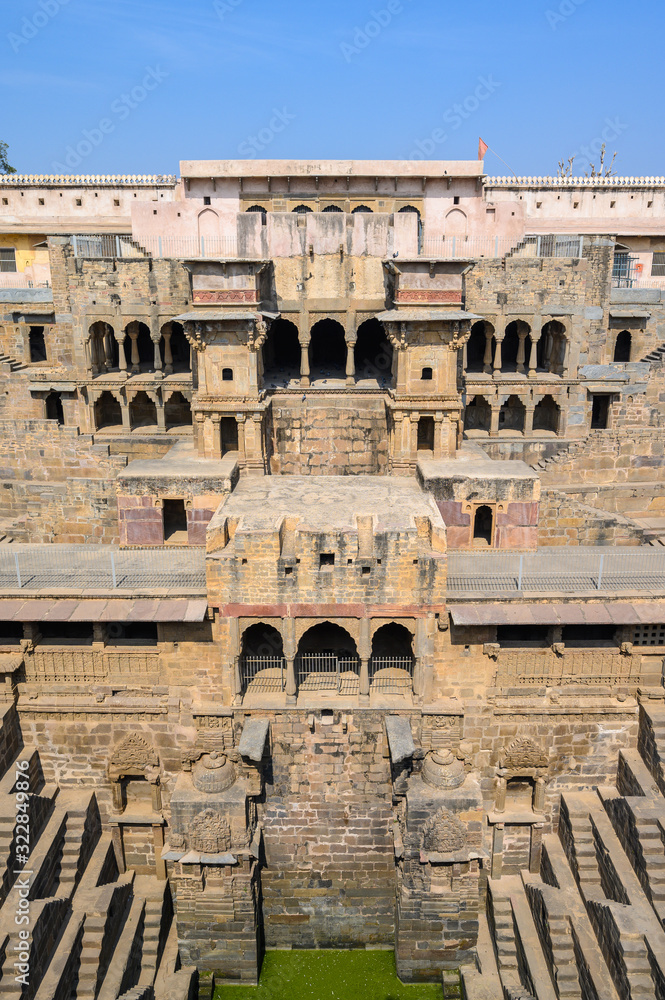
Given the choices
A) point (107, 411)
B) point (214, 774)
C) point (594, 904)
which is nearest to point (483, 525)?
point (594, 904)

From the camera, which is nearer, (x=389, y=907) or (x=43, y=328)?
(x=389, y=907)

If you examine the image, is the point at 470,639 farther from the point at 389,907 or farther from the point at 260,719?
the point at 389,907

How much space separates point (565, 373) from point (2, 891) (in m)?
26.2

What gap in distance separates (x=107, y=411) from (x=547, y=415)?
1965 cm

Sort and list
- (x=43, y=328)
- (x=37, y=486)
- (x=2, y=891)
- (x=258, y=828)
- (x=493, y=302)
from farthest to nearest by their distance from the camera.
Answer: (x=43, y=328), (x=493, y=302), (x=37, y=486), (x=258, y=828), (x=2, y=891)

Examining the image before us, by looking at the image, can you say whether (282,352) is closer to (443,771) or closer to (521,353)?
(521,353)

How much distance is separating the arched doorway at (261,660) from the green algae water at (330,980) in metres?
7.32

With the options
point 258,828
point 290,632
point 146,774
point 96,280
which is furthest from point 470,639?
point 96,280

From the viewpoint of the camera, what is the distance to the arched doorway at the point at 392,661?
21609 millimetres

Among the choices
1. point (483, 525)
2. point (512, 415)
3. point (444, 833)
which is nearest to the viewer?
point (444, 833)

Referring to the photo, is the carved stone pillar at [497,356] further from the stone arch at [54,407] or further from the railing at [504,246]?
the stone arch at [54,407]

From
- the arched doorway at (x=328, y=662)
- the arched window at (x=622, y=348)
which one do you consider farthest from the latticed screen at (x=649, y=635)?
the arched window at (x=622, y=348)

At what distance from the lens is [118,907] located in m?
19.8

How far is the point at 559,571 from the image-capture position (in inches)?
862
